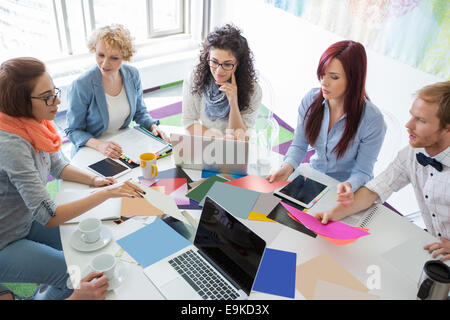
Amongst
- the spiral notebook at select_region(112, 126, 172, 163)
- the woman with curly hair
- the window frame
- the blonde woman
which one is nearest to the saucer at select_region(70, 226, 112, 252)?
the spiral notebook at select_region(112, 126, 172, 163)

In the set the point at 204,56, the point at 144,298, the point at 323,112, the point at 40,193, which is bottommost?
the point at 144,298

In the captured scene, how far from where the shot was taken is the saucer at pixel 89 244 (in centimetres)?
139

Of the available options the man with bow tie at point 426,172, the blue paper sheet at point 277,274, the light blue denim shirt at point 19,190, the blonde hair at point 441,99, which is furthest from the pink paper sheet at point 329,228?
the light blue denim shirt at point 19,190

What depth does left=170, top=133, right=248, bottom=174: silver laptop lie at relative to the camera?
1746 millimetres

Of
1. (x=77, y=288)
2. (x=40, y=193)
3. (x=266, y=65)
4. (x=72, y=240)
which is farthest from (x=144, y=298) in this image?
(x=266, y=65)

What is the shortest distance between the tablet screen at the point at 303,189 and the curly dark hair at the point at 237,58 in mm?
749

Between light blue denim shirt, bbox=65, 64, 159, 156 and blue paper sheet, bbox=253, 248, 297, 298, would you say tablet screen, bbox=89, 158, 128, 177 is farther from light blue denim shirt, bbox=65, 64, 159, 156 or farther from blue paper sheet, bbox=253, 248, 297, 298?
blue paper sheet, bbox=253, 248, 297, 298

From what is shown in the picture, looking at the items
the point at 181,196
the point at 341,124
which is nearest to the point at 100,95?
the point at 181,196

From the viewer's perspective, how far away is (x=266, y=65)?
3.99m

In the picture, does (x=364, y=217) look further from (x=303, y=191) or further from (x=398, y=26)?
(x=398, y=26)

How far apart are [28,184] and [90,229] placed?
0.31 m

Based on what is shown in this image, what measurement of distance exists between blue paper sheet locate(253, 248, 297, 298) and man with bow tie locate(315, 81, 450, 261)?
251 millimetres
